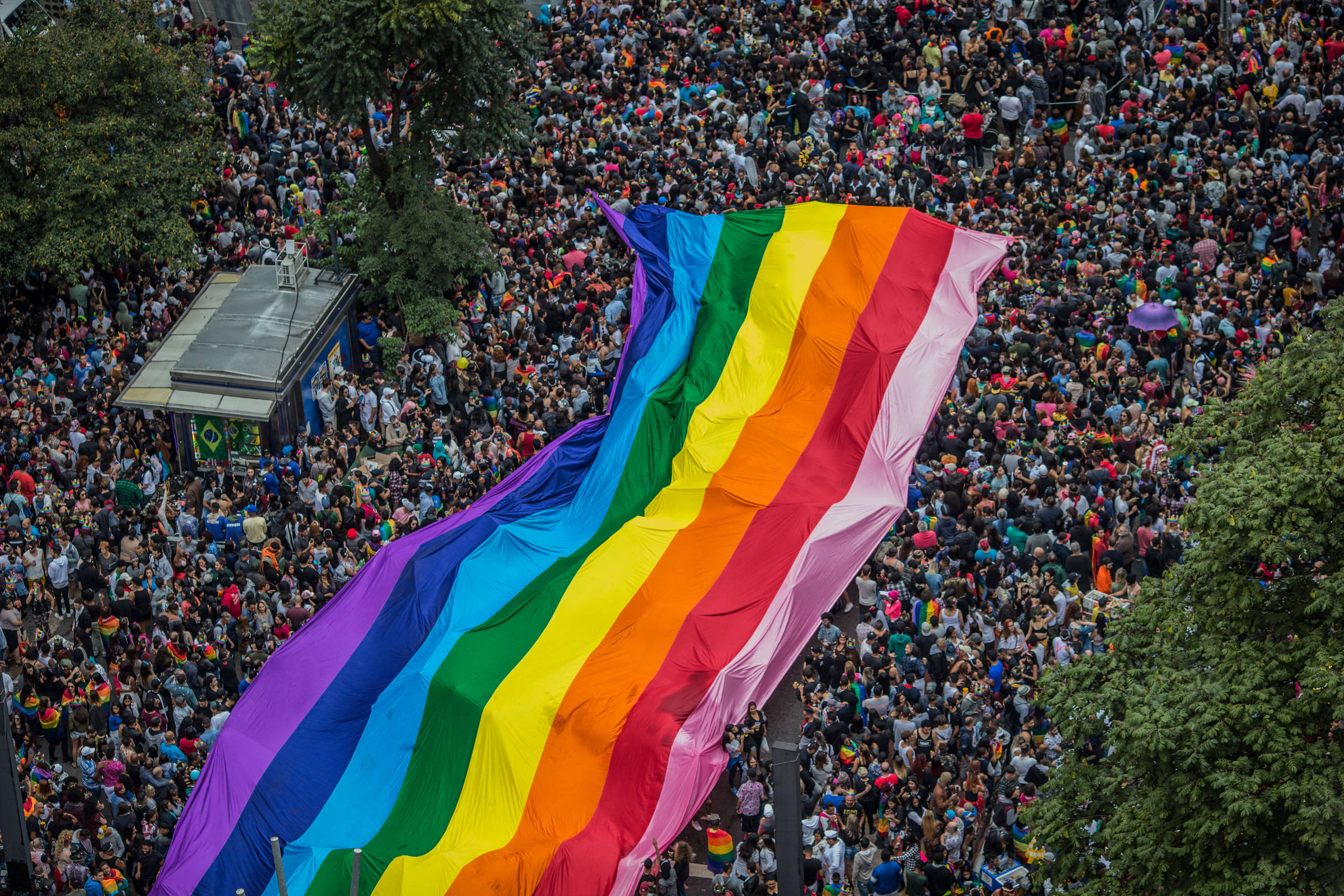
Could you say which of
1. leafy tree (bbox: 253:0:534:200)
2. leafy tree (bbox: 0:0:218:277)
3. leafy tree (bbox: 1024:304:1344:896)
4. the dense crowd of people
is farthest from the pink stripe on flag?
leafy tree (bbox: 0:0:218:277)

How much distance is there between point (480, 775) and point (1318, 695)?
8897 mm

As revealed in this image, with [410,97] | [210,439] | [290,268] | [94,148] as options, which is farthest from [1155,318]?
[94,148]

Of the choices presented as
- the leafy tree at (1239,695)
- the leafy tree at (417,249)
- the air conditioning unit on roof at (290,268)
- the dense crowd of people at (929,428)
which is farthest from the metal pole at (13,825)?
the leafy tree at (417,249)

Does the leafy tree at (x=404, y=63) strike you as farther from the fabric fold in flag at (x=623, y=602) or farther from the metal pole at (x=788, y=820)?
the metal pole at (x=788, y=820)

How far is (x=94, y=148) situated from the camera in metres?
28.2

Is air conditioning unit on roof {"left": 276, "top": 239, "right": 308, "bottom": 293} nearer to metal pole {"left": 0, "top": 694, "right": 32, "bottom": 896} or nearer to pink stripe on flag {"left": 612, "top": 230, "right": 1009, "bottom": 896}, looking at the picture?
pink stripe on flag {"left": 612, "top": 230, "right": 1009, "bottom": 896}

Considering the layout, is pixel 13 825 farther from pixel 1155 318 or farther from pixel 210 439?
pixel 1155 318

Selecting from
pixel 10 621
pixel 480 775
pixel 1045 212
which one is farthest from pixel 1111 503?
pixel 10 621

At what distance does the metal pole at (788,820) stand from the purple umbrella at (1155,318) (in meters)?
10.8

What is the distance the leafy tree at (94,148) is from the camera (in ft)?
90.1

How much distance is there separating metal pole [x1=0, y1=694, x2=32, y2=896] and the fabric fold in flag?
1.43m

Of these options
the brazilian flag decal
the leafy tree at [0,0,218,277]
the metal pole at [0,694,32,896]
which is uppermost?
the leafy tree at [0,0,218,277]

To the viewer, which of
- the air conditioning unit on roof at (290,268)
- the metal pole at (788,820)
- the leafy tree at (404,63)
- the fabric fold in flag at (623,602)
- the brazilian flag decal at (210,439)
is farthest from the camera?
the air conditioning unit on roof at (290,268)

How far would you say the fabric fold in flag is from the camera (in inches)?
691
